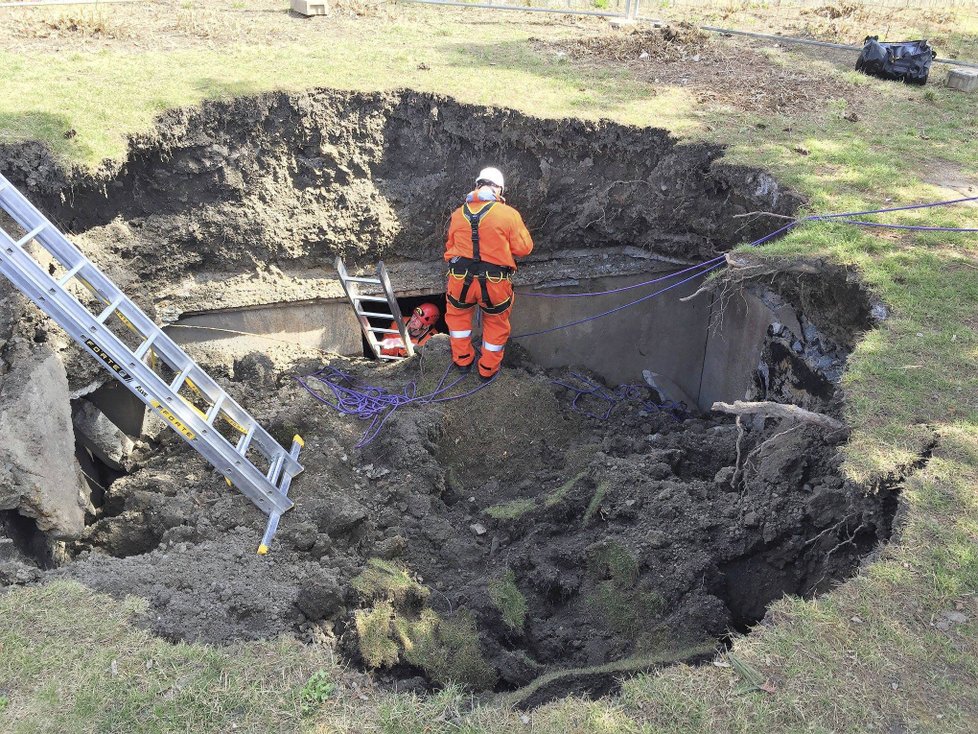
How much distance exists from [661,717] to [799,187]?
16.6 ft

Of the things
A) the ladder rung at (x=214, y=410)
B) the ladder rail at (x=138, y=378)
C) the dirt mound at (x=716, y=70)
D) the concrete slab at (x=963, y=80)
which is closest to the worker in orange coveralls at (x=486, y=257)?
the ladder rung at (x=214, y=410)

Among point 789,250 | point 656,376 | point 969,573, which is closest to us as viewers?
point 969,573

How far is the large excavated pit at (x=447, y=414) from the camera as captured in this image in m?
4.36

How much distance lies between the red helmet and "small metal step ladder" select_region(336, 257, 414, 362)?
0.35 meters

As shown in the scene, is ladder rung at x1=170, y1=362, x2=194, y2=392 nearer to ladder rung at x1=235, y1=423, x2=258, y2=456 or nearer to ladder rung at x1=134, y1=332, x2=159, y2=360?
ladder rung at x1=134, y1=332, x2=159, y2=360

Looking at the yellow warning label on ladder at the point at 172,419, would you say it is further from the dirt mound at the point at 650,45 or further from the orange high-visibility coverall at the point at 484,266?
the dirt mound at the point at 650,45

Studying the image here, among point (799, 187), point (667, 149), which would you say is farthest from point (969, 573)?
point (667, 149)

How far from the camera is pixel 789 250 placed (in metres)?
5.84

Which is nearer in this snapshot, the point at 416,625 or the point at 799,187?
the point at 416,625

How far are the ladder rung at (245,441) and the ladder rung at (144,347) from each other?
0.90 metres

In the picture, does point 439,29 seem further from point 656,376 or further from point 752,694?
point 752,694

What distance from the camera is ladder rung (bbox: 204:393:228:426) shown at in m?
5.35

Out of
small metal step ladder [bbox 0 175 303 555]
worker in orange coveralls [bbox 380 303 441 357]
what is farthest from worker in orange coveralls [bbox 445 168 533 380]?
small metal step ladder [bbox 0 175 303 555]

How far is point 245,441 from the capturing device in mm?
5613
